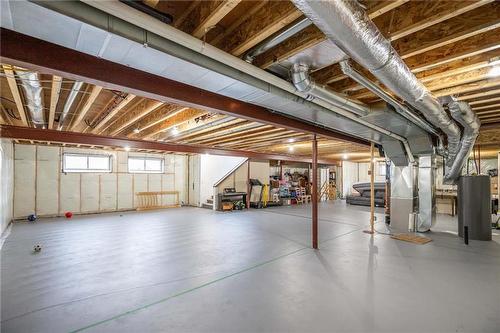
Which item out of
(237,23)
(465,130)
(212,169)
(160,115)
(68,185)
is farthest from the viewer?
(212,169)

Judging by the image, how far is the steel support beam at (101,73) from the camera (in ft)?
5.19

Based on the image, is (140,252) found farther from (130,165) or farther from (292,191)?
(292,191)

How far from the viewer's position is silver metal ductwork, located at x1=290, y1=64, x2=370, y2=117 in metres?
2.16

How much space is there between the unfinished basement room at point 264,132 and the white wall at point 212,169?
351 cm

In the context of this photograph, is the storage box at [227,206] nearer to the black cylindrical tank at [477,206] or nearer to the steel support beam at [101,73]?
the steel support beam at [101,73]

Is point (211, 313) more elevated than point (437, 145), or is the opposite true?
point (437, 145)

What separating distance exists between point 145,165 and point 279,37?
871 centimetres

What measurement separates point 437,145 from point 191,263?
5.73 metres

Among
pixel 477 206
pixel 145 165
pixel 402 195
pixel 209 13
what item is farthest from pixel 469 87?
pixel 145 165

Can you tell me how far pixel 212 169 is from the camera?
31.6 ft

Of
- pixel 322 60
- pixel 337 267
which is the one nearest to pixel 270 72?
pixel 322 60

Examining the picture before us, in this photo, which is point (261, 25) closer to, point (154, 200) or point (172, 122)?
point (172, 122)

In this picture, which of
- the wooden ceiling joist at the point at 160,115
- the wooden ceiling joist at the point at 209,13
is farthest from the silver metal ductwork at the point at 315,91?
the wooden ceiling joist at the point at 160,115

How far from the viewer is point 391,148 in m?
5.38
